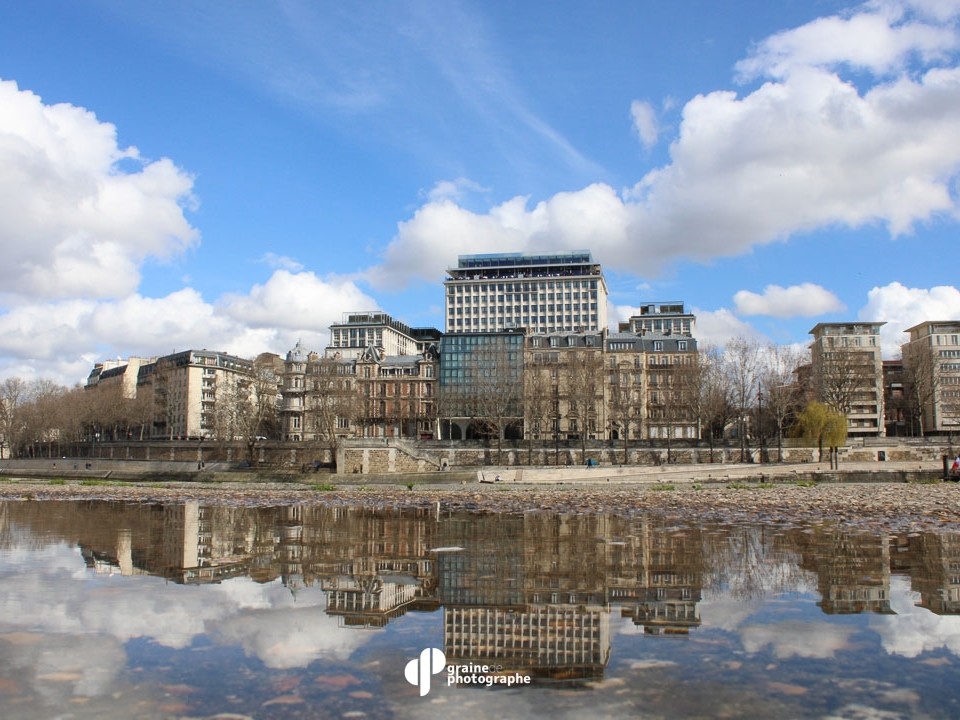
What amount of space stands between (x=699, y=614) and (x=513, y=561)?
5869mm

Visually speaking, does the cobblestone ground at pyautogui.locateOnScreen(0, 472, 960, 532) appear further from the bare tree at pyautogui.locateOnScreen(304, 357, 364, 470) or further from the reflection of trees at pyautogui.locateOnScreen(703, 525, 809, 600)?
the bare tree at pyautogui.locateOnScreen(304, 357, 364, 470)

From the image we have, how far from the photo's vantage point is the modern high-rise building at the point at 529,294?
16975 centimetres

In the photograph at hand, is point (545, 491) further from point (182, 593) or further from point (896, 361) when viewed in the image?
point (896, 361)

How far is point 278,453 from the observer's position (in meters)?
82.6

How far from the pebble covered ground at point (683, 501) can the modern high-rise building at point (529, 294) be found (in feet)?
389

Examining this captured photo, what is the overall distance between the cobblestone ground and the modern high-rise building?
118 m

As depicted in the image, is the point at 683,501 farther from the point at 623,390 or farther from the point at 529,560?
the point at 623,390

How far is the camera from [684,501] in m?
35.1

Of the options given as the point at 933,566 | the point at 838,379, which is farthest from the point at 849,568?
the point at 838,379

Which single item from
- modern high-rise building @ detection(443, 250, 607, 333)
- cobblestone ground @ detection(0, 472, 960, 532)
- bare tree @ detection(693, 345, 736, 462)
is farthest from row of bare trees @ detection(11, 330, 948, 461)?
modern high-rise building @ detection(443, 250, 607, 333)

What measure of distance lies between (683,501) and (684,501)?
0.05 m

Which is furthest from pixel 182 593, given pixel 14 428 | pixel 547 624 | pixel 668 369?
pixel 14 428

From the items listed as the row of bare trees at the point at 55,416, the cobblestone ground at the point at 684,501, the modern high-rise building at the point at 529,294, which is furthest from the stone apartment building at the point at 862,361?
the row of bare trees at the point at 55,416

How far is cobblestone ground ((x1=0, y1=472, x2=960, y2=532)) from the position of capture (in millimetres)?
25750
